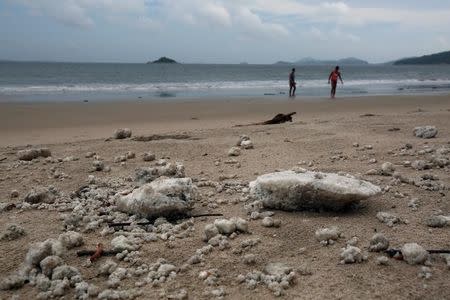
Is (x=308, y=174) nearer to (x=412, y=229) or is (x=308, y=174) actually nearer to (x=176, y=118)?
(x=412, y=229)

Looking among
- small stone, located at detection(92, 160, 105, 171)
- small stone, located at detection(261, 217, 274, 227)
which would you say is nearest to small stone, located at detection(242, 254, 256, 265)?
small stone, located at detection(261, 217, 274, 227)

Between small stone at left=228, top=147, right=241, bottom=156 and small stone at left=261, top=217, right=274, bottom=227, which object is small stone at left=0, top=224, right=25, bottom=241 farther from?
small stone at left=228, top=147, right=241, bottom=156

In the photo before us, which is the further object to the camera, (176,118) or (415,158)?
(176,118)

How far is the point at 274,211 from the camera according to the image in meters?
3.97

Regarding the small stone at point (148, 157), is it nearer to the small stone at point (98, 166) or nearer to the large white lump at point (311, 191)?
the small stone at point (98, 166)

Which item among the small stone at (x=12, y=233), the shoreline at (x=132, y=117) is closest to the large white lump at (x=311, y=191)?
the small stone at (x=12, y=233)

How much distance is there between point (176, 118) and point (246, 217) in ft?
34.4

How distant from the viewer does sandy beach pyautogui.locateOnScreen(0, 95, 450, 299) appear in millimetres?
2914

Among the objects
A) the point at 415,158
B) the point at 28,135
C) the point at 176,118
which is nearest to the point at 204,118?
the point at 176,118

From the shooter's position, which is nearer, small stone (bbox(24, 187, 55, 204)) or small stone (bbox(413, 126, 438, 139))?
small stone (bbox(24, 187, 55, 204))

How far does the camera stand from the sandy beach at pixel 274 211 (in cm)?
291

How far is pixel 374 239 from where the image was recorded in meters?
3.30

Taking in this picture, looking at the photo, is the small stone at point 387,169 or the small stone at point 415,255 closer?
the small stone at point 415,255

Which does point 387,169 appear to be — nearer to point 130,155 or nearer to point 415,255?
point 415,255
